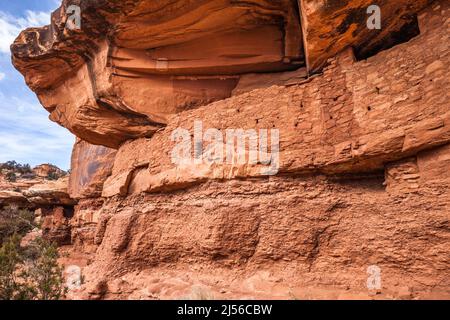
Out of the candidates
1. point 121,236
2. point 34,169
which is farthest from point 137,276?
point 34,169

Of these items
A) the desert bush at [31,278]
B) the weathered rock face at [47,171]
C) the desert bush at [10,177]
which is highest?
the weathered rock face at [47,171]

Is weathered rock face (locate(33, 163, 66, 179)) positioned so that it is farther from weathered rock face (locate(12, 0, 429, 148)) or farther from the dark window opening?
the dark window opening

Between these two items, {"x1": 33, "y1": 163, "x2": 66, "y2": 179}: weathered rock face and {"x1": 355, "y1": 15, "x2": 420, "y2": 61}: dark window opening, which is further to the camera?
{"x1": 33, "y1": 163, "x2": 66, "y2": 179}: weathered rock face

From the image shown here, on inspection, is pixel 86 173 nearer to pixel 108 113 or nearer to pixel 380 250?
pixel 108 113

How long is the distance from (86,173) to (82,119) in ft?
14.6

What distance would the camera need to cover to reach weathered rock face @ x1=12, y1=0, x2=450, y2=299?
12.0ft

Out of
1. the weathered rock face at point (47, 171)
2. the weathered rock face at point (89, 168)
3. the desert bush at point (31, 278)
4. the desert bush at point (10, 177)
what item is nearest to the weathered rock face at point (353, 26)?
the desert bush at point (31, 278)

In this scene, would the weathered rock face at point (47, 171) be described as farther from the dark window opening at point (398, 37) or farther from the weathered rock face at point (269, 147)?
the dark window opening at point (398, 37)

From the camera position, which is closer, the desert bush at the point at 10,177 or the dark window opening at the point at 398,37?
the dark window opening at the point at 398,37

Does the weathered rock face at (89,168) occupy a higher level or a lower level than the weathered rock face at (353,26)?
lower

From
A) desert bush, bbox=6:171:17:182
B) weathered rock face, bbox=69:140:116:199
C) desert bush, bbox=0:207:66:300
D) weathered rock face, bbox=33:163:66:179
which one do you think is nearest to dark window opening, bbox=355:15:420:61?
desert bush, bbox=0:207:66:300

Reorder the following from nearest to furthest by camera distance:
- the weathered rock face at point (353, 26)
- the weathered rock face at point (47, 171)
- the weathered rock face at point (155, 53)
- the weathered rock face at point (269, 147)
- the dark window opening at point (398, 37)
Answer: the weathered rock face at point (269, 147)
the weathered rock face at point (353, 26)
the dark window opening at point (398, 37)
the weathered rock face at point (155, 53)
the weathered rock face at point (47, 171)

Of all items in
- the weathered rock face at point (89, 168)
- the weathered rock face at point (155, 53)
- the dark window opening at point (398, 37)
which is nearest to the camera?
the dark window opening at point (398, 37)

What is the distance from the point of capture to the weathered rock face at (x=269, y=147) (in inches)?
143
